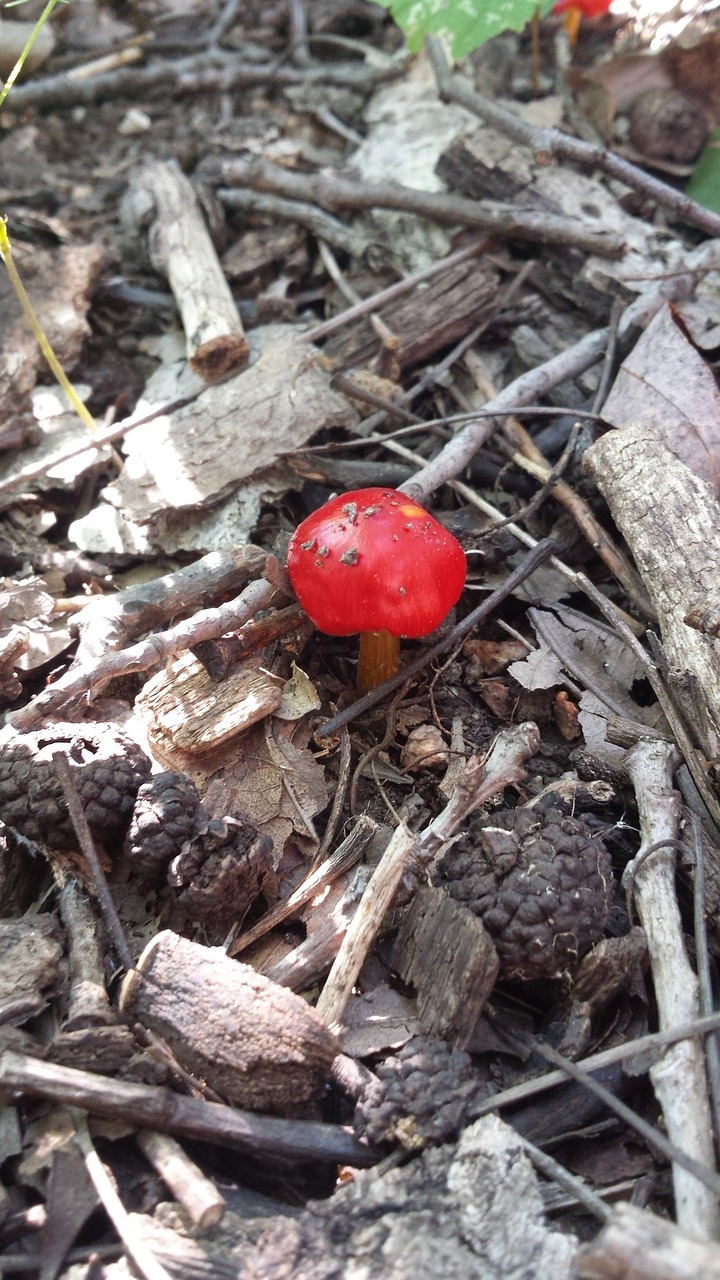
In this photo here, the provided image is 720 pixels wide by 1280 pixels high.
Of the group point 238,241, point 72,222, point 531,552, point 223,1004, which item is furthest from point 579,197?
point 223,1004

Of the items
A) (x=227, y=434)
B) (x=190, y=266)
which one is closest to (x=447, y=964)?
Answer: (x=227, y=434)

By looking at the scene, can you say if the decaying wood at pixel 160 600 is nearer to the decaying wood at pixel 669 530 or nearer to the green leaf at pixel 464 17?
the decaying wood at pixel 669 530

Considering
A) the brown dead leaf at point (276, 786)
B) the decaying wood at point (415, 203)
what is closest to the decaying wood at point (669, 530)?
the brown dead leaf at point (276, 786)

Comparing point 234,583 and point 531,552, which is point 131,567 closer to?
point 234,583

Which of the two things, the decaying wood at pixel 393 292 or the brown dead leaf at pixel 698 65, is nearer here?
the decaying wood at pixel 393 292

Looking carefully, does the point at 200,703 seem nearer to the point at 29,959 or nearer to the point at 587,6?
the point at 29,959

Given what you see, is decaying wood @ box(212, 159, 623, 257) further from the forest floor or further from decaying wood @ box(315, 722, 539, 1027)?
decaying wood @ box(315, 722, 539, 1027)

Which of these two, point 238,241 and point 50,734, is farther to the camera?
point 238,241
